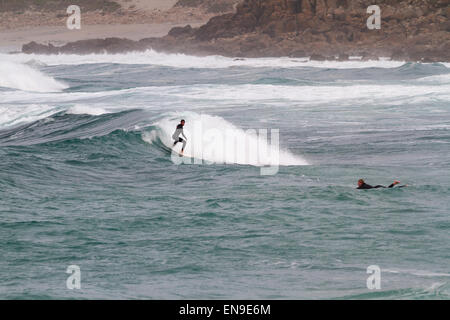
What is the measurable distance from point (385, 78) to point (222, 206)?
33790 millimetres

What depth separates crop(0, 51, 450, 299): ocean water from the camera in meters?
9.08

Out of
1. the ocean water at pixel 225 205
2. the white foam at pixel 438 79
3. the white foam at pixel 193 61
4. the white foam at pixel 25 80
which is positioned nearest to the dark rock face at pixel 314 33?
the white foam at pixel 193 61

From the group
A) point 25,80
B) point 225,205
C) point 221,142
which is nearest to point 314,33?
point 25,80

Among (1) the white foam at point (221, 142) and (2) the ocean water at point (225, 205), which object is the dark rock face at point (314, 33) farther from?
(2) the ocean water at point (225, 205)

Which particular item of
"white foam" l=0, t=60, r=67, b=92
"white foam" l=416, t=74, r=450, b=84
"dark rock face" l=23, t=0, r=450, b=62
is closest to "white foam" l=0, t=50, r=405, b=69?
"dark rock face" l=23, t=0, r=450, b=62

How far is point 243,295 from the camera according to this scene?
8.52 metres

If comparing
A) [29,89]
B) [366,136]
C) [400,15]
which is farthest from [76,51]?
[366,136]

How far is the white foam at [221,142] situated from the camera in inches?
696

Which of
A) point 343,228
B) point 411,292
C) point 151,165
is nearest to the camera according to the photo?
point 411,292

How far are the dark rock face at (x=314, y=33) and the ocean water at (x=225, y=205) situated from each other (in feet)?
146

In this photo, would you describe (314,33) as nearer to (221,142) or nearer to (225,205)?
(221,142)

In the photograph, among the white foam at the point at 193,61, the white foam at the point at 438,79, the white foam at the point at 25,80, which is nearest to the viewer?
the white foam at the point at 438,79
